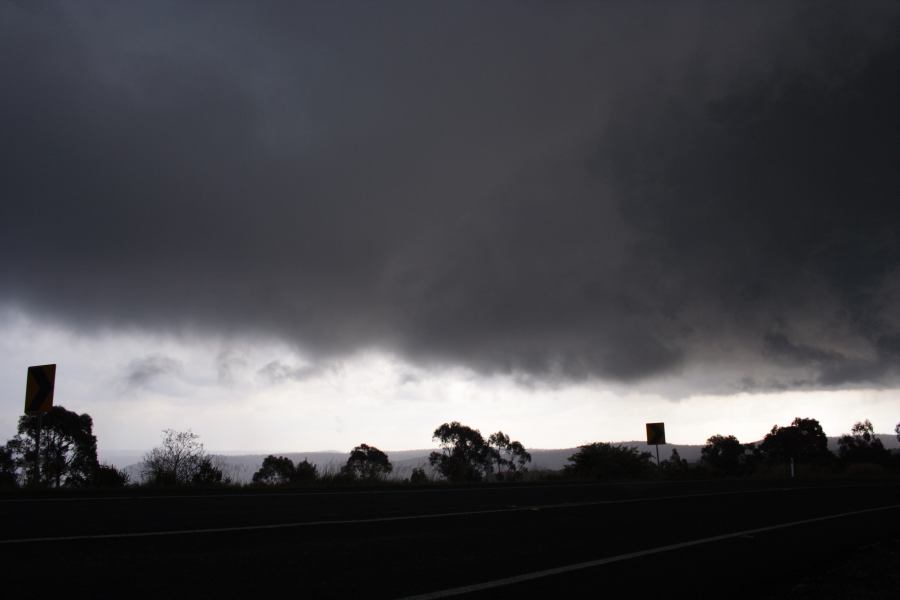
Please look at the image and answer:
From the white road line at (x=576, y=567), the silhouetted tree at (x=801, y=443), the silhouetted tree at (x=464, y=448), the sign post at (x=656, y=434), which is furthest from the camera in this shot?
the silhouetted tree at (x=801, y=443)

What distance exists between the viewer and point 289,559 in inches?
224

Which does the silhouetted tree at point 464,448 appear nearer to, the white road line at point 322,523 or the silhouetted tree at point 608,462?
the silhouetted tree at point 608,462

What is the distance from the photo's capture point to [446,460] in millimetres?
59469

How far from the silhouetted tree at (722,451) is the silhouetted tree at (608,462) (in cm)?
6525

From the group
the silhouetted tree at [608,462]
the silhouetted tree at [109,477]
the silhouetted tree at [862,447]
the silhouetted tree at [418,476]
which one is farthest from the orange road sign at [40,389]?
the silhouetted tree at [862,447]

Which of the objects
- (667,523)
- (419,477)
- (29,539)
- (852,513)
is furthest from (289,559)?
(419,477)

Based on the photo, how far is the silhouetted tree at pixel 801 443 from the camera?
84250mm

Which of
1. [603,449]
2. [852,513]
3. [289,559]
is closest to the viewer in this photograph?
[289,559]

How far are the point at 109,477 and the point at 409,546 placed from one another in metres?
14.6

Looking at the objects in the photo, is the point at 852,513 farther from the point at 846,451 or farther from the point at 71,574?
the point at 846,451

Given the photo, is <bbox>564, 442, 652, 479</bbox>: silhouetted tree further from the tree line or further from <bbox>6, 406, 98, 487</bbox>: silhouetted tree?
<bbox>6, 406, 98, 487</bbox>: silhouetted tree

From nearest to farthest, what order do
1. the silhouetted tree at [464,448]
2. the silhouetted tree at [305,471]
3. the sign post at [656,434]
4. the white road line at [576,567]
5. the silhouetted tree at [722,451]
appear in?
the white road line at [576,567] < the silhouetted tree at [305,471] < the sign post at [656,434] < the silhouetted tree at [464,448] < the silhouetted tree at [722,451]

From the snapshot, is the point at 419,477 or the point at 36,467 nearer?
the point at 36,467

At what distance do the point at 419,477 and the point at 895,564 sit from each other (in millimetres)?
16380
